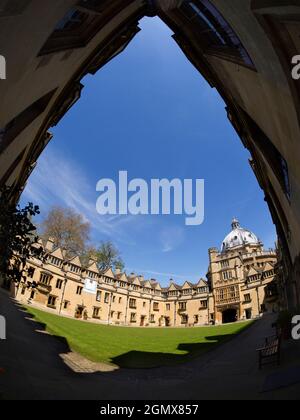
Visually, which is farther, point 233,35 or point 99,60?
point 99,60

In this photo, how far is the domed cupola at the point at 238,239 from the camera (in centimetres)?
9356

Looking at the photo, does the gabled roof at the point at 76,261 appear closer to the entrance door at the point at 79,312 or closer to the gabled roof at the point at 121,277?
the entrance door at the point at 79,312

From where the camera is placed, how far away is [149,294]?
63.3 meters

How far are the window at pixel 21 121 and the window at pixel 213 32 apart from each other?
6.80m

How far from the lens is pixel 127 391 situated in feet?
25.8

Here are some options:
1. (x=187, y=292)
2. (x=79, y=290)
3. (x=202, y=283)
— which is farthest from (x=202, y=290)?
(x=79, y=290)

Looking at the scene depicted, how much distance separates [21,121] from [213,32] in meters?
8.71

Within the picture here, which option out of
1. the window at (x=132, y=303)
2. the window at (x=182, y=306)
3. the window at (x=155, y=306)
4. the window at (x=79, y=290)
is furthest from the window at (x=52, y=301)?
the window at (x=182, y=306)

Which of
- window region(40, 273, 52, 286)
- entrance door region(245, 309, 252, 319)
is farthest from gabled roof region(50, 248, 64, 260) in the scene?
entrance door region(245, 309, 252, 319)

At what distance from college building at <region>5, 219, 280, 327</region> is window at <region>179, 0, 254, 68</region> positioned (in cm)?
3859

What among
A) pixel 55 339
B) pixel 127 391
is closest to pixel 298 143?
pixel 127 391

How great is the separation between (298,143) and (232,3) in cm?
465
